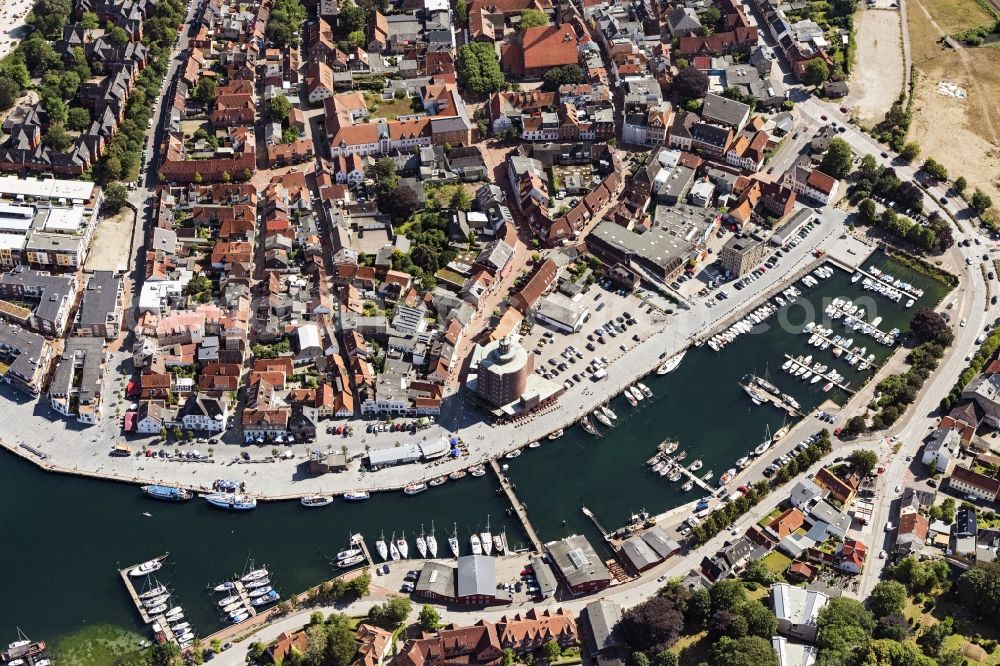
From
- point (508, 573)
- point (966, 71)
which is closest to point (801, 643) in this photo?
point (508, 573)

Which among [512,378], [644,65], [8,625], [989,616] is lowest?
[989,616]

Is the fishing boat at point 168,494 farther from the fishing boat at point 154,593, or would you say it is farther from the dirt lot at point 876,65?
the dirt lot at point 876,65

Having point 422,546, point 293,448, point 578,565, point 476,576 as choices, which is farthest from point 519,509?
point 293,448

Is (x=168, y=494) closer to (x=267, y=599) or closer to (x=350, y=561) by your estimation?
(x=267, y=599)

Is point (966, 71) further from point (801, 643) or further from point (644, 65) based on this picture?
point (801, 643)

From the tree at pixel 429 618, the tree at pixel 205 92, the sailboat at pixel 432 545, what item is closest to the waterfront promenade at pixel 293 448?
the sailboat at pixel 432 545

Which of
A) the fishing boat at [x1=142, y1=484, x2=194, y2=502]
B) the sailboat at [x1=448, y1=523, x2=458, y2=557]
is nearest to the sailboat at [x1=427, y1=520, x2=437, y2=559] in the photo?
the sailboat at [x1=448, y1=523, x2=458, y2=557]
